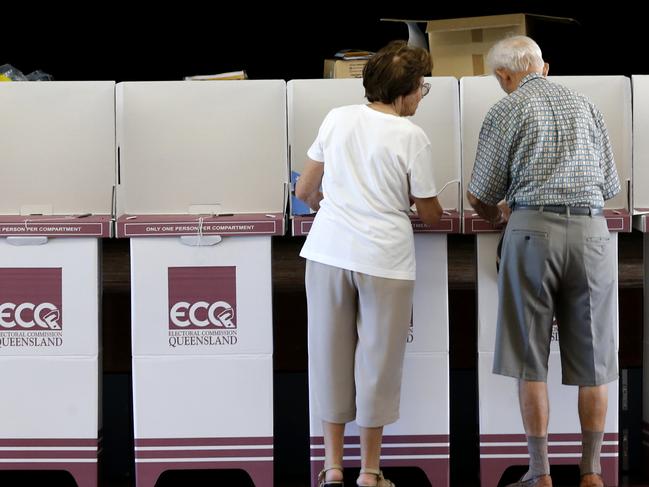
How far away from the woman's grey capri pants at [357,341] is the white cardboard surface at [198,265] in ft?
0.84

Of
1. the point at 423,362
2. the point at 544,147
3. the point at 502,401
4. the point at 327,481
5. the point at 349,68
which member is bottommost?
the point at 327,481

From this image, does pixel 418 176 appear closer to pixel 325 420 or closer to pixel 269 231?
pixel 269 231

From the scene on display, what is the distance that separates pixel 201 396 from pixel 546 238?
4.04ft

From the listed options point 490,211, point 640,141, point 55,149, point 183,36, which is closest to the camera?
point 490,211

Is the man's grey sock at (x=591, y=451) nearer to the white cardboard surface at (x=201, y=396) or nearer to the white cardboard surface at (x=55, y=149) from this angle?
the white cardboard surface at (x=201, y=396)

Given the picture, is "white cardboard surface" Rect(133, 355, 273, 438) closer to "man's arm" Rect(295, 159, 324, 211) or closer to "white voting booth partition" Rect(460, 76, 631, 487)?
"man's arm" Rect(295, 159, 324, 211)

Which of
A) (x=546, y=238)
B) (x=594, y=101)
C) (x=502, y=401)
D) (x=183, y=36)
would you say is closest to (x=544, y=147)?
(x=546, y=238)

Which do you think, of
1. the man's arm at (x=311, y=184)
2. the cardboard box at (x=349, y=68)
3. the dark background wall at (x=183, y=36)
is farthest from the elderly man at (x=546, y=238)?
the dark background wall at (x=183, y=36)

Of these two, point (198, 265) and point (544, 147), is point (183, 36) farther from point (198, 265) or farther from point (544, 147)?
point (544, 147)

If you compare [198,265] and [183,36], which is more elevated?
[183,36]

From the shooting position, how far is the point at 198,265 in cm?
337

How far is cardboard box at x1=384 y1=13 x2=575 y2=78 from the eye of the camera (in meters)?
4.01

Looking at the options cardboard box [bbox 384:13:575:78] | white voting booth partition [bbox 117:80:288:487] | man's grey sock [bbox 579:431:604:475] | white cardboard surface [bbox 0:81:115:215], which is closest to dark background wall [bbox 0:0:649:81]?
cardboard box [bbox 384:13:575:78]

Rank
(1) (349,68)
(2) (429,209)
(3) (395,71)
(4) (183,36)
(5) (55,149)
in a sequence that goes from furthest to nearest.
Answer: (4) (183,36) → (1) (349,68) → (5) (55,149) → (2) (429,209) → (3) (395,71)
